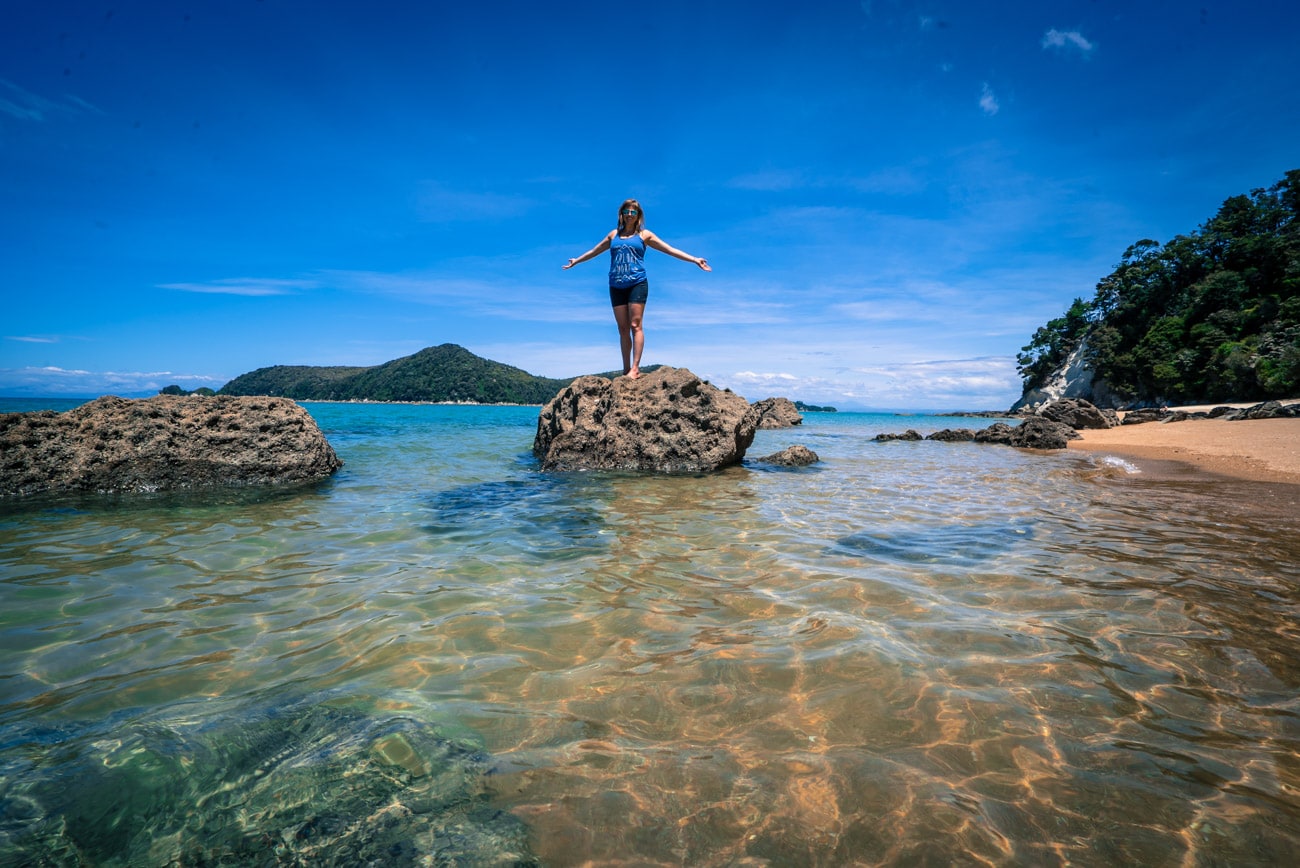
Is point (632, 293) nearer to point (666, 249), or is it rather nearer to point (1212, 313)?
point (666, 249)

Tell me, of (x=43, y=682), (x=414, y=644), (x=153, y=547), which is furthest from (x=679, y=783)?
(x=153, y=547)

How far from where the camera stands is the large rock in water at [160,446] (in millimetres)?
7227

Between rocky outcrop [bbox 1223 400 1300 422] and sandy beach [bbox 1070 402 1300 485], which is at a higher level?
rocky outcrop [bbox 1223 400 1300 422]

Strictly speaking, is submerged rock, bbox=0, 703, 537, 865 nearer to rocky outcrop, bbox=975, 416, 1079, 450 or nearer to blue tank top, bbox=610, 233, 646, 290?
blue tank top, bbox=610, 233, 646, 290

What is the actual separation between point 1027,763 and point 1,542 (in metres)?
7.86

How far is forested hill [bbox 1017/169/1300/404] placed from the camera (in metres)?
35.5

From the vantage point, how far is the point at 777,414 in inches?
1304

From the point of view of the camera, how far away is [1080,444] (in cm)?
1825

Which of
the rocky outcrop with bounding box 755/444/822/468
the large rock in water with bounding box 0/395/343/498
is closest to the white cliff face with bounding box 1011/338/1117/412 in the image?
the rocky outcrop with bounding box 755/444/822/468

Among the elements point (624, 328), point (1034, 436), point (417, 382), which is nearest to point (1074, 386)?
point (1034, 436)

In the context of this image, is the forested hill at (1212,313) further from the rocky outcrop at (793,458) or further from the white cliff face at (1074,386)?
the rocky outcrop at (793,458)

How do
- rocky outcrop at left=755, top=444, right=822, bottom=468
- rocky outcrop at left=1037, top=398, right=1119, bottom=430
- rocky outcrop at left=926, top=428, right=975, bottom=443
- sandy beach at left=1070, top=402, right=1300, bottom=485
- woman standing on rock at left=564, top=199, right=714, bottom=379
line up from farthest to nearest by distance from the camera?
rocky outcrop at left=1037, top=398, right=1119, bottom=430 → rocky outcrop at left=926, top=428, right=975, bottom=443 → rocky outcrop at left=755, top=444, right=822, bottom=468 → sandy beach at left=1070, top=402, right=1300, bottom=485 → woman standing on rock at left=564, top=199, right=714, bottom=379

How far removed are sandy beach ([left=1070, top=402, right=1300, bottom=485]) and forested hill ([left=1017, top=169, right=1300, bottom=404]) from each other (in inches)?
771

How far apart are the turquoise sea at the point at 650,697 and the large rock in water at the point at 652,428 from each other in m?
4.56
